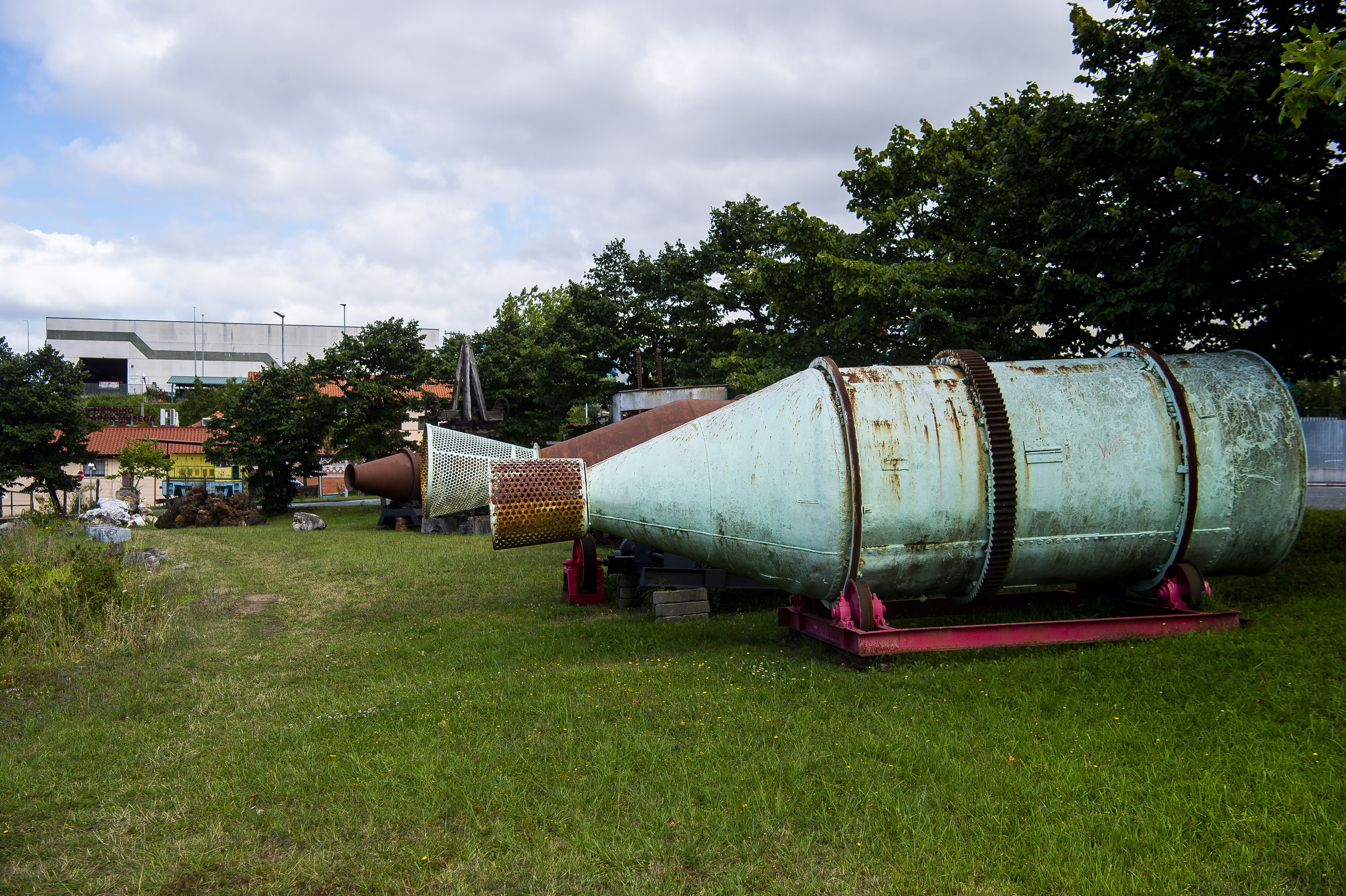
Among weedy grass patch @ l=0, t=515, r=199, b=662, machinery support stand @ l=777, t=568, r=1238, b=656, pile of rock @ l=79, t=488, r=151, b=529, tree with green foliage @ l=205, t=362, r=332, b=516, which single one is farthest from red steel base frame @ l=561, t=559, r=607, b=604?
tree with green foliage @ l=205, t=362, r=332, b=516

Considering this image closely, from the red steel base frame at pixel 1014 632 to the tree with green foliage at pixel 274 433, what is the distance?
23.5 meters

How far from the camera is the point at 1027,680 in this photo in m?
5.13

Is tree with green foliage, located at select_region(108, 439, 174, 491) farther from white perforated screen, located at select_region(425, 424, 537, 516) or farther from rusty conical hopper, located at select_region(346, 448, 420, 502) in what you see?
white perforated screen, located at select_region(425, 424, 537, 516)

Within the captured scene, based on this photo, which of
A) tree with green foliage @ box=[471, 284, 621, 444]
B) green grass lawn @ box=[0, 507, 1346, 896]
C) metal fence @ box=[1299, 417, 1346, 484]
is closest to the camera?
green grass lawn @ box=[0, 507, 1346, 896]

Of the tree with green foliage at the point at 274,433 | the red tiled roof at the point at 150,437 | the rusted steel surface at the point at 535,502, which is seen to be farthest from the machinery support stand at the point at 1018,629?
the red tiled roof at the point at 150,437

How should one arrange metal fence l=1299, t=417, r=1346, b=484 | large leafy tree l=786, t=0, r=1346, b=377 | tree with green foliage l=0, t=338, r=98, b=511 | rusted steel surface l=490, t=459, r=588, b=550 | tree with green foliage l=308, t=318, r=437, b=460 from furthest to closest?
tree with green foliage l=308, t=318, r=437, b=460, tree with green foliage l=0, t=338, r=98, b=511, metal fence l=1299, t=417, r=1346, b=484, large leafy tree l=786, t=0, r=1346, b=377, rusted steel surface l=490, t=459, r=588, b=550

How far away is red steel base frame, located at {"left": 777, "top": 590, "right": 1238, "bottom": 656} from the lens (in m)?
5.58

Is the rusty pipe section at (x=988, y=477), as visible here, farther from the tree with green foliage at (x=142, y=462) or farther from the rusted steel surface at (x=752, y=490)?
the tree with green foliage at (x=142, y=462)

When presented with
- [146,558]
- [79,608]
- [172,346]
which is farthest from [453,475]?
[172,346]

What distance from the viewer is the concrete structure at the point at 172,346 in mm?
63625

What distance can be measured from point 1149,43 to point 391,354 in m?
23.2

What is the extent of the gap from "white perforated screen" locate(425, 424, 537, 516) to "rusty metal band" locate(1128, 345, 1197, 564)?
213 inches

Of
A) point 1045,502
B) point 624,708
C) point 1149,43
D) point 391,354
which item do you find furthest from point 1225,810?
point 391,354

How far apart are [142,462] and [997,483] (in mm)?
30908
